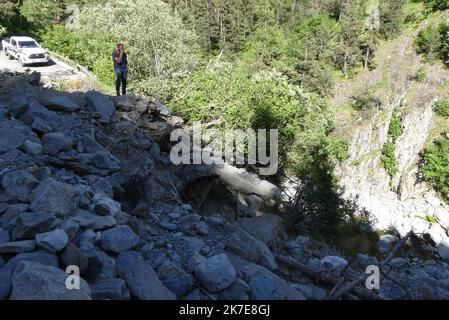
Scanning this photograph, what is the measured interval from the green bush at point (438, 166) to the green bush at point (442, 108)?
141 inches

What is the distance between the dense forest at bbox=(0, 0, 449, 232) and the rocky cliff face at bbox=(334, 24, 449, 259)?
5.11 ft

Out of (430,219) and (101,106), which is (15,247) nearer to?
(101,106)

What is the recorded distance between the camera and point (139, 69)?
26406mm

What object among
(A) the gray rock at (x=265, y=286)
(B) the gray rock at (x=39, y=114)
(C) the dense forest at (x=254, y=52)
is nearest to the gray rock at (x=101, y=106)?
(B) the gray rock at (x=39, y=114)

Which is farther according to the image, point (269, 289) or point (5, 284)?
point (269, 289)

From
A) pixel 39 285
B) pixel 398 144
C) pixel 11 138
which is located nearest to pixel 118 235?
pixel 39 285

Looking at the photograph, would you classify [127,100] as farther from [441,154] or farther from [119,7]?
[441,154]

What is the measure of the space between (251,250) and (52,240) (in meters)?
2.81

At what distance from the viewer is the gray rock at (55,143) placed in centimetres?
752

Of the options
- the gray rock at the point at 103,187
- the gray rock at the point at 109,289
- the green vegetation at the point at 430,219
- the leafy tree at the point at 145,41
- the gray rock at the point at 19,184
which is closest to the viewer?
the gray rock at the point at 109,289

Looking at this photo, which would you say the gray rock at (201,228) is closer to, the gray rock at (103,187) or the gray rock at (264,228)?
the gray rock at (264,228)

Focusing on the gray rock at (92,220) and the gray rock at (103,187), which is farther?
the gray rock at (103,187)

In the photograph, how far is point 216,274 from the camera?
4965 mm

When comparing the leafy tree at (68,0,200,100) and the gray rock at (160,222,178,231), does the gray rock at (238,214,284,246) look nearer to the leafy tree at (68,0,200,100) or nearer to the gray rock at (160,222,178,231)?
the gray rock at (160,222,178,231)
